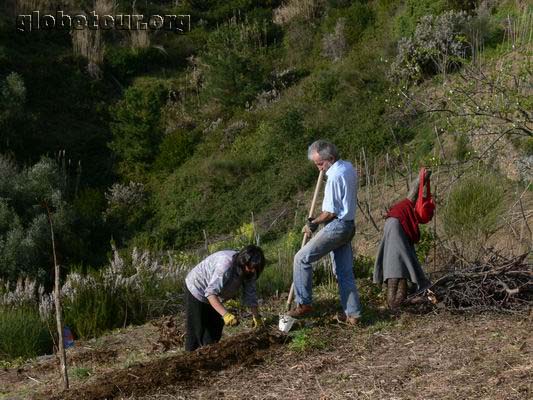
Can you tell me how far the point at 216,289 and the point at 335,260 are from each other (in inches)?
46.1

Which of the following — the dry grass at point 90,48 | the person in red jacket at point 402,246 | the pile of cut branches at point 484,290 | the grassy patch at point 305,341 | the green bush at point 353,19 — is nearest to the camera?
the grassy patch at point 305,341

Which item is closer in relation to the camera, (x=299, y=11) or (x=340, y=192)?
(x=340, y=192)

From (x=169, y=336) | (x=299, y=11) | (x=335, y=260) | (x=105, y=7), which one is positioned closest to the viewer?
(x=335, y=260)

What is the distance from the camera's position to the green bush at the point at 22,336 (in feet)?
29.8

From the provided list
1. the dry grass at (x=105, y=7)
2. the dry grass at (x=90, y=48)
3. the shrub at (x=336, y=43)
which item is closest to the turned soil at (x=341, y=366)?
the shrub at (x=336, y=43)

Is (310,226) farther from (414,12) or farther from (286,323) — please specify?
(414,12)

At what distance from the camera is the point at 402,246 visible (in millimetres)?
7641

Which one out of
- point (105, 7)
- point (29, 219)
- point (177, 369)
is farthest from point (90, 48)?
point (177, 369)

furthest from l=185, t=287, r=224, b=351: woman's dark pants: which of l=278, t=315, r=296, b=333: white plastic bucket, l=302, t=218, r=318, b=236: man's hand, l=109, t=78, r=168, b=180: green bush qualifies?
l=109, t=78, r=168, b=180: green bush

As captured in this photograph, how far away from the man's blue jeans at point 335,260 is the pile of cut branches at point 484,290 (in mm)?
652

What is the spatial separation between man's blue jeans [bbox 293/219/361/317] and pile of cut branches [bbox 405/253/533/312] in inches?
25.7

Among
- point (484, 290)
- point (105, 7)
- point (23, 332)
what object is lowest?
point (23, 332)

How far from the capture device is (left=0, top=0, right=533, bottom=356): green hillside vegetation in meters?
Result: 17.8

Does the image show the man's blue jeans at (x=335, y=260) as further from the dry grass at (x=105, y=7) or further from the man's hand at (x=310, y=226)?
the dry grass at (x=105, y=7)
